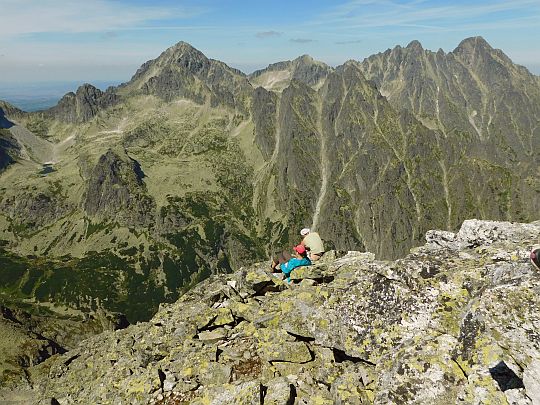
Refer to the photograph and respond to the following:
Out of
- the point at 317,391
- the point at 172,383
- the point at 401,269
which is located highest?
the point at 401,269

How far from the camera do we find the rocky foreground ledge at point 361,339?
1487 cm

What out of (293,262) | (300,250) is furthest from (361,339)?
(300,250)

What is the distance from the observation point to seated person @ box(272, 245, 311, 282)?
1095 inches

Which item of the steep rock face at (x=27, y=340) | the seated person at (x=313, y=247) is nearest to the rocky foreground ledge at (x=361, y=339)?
the seated person at (x=313, y=247)

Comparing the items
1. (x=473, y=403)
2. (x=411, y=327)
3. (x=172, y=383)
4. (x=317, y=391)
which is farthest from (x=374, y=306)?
(x=172, y=383)

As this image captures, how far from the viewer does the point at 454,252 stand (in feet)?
77.7

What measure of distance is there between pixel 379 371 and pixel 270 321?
7029 millimetres

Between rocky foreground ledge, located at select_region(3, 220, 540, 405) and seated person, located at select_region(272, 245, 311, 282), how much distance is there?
1251mm

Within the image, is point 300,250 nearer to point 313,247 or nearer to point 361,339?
point 313,247

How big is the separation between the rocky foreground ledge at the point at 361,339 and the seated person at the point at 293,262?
49.2 inches

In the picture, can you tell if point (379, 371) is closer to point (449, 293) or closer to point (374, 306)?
point (374, 306)

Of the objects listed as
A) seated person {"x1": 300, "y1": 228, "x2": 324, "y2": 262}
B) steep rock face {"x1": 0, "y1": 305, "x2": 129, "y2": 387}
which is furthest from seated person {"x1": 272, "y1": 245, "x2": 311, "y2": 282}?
steep rock face {"x1": 0, "y1": 305, "x2": 129, "y2": 387}

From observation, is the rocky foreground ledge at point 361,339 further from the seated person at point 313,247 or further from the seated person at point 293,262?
the seated person at point 313,247

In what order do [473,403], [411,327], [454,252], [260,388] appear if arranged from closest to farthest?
1. [473,403]
2. [260,388]
3. [411,327]
4. [454,252]
